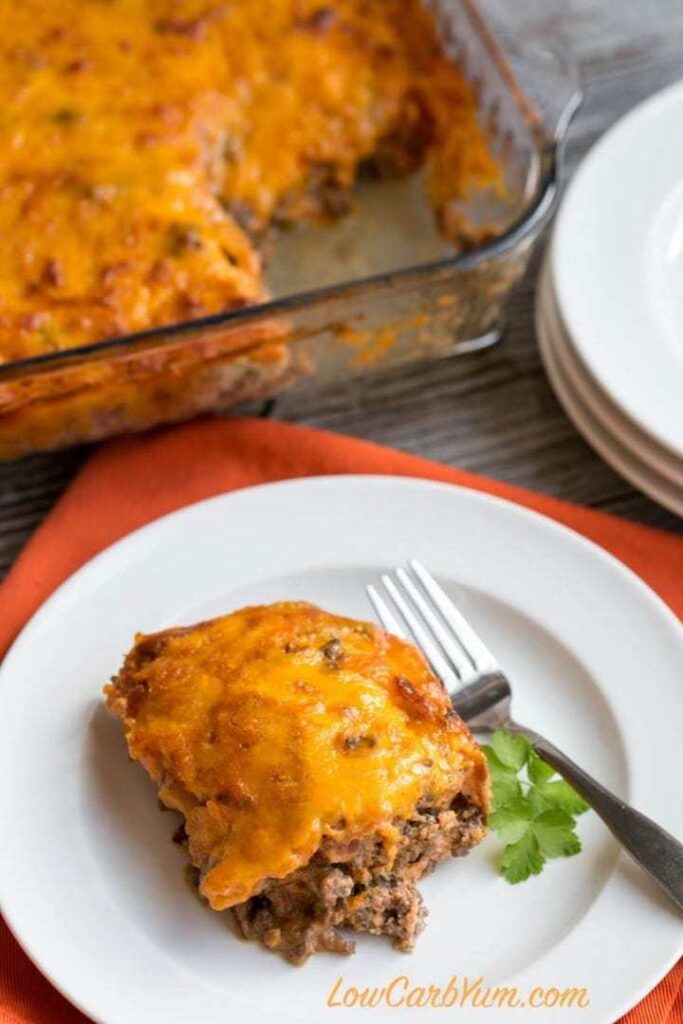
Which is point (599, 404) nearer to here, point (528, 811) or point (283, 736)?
point (528, 811)

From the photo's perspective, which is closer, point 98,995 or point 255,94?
point 98,995

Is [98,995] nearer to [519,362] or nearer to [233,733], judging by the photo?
[233,733]

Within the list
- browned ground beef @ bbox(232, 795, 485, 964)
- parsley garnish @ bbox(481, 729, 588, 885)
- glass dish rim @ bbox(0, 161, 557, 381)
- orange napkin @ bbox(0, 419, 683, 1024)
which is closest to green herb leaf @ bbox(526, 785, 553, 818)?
parsley garnish @ bbox(481, 729, 588, 885)

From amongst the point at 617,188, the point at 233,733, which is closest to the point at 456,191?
the point at 617,188

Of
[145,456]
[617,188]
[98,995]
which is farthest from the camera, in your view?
[617,188]

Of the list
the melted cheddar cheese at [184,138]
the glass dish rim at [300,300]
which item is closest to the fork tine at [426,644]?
the glass dish rim at [300,300]

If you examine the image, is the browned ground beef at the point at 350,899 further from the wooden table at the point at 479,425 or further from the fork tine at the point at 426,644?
the wooden table at the point at 479,425
